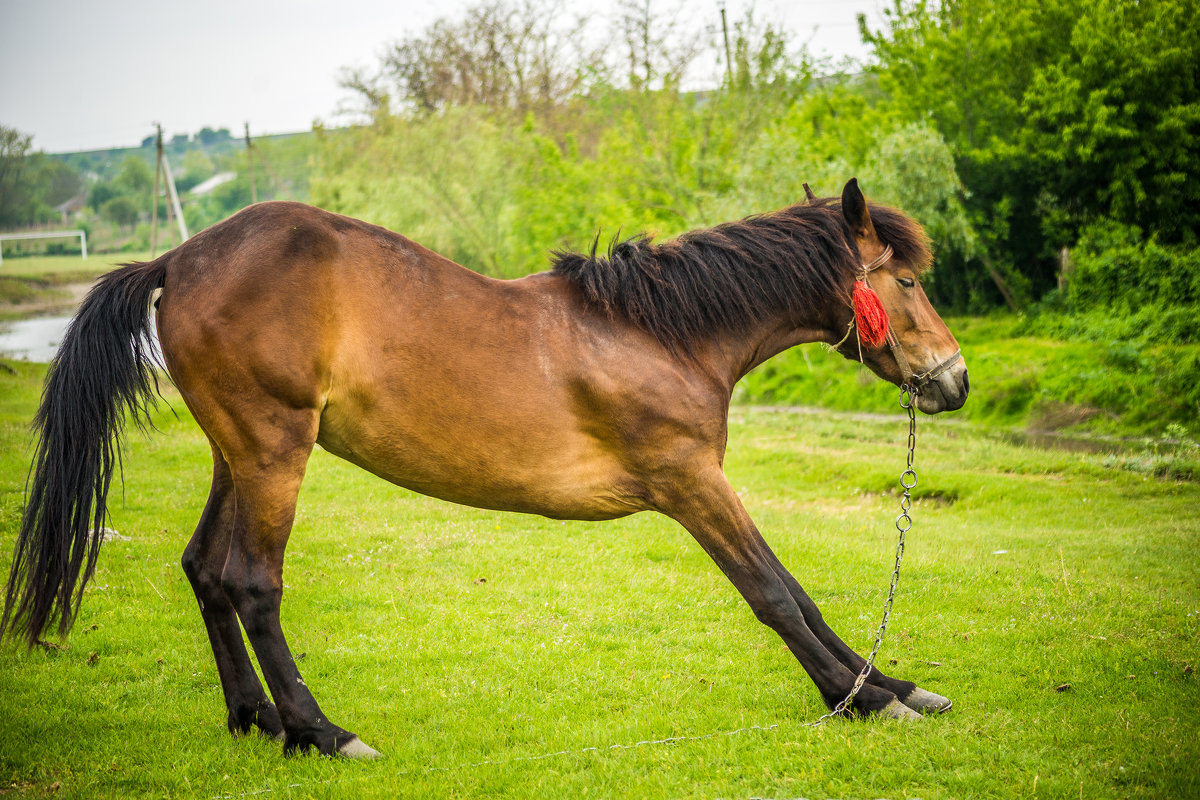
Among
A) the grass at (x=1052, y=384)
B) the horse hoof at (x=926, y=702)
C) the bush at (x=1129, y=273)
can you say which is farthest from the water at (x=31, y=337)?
the bush at (x=1129, y=273)

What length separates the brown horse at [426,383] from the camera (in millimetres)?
4016

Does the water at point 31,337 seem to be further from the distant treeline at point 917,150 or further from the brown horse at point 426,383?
the brown horse at point 426,383

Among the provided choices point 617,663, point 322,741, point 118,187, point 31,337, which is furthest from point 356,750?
point 118,187

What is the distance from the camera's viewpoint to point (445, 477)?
427 centimetres

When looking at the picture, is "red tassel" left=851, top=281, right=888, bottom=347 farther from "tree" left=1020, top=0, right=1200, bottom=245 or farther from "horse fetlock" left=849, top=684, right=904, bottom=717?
"tree" left=1020, top=0, right=1200, bottom=245

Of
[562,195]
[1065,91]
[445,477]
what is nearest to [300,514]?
[445,477]

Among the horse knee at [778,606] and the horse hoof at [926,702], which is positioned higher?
the horse knee at [778,606]

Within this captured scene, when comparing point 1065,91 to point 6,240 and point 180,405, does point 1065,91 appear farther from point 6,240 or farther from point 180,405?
point 6,240

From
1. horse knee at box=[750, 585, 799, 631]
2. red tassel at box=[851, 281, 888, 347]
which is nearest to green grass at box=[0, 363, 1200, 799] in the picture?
horse knee at box=[750, 585, 799, 631]

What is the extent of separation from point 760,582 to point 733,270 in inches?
65.9

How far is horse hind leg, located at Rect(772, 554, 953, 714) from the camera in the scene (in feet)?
14.7

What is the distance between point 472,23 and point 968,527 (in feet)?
124

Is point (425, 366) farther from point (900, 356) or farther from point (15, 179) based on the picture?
point (15, 179)

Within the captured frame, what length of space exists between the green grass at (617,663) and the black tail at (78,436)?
2.59 ft
